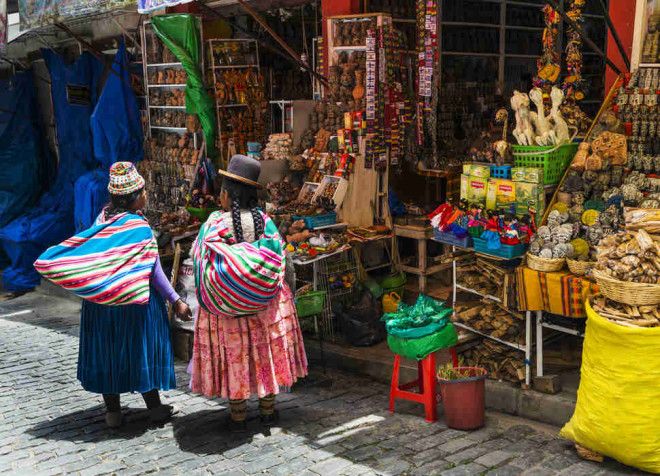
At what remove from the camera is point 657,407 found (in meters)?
4.85

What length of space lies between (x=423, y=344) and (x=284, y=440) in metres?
1.24

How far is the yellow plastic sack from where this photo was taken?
15.9 ft

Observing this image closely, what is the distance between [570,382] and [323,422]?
192 centimetres

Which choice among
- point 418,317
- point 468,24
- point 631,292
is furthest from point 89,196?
point 631,292

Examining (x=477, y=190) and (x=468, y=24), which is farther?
(x=468, y=24)

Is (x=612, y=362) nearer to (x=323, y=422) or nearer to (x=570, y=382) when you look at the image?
(x=570, y=382)

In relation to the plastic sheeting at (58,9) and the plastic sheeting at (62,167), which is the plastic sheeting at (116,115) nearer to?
the plastic sheeting at (62,167)

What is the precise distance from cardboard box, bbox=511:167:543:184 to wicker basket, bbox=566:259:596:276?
2.74 ft

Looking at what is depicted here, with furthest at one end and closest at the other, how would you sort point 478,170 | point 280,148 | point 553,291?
point 280,148 < point 478,170 < point 553,291

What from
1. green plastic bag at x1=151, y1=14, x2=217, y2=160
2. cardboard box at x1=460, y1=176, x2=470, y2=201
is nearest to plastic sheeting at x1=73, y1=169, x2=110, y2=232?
green plastic bag at x1=151, y1=14, x2=217, y2=160

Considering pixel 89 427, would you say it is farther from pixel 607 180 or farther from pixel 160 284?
pixel 607 180

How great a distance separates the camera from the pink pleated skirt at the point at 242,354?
571cm

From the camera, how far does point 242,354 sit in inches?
226

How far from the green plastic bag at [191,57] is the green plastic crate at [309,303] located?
404 centimetres
